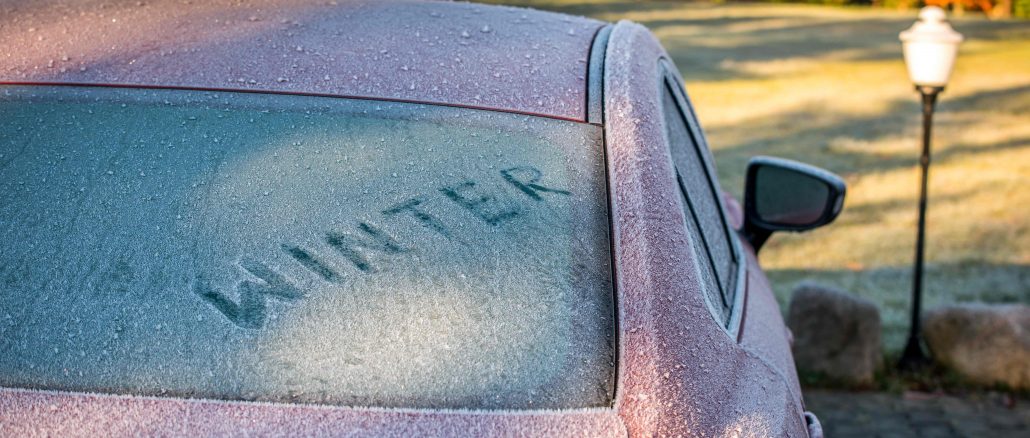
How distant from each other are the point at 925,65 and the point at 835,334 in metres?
1.54

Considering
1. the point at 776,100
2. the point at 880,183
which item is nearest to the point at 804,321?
the point at 880,183

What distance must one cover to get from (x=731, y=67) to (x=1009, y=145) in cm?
825

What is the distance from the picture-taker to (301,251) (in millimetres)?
1682

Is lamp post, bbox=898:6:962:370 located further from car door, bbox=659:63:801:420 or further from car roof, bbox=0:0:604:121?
car roof, bbox=0:0:604:121

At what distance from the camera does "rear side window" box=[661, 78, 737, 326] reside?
6.80ft

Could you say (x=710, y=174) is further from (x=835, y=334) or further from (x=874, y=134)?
(x=874, y=134)

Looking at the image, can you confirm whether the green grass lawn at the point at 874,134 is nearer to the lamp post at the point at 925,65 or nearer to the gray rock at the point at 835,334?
the lamp post at the point at 925,65

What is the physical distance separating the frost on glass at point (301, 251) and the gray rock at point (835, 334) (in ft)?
15.6

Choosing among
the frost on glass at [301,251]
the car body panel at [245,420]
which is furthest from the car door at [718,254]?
the car body panel at [245,420]

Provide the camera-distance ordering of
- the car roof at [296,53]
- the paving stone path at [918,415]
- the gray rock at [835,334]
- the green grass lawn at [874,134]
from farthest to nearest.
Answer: the green grass lawn at [874,134] < the gray rock at [835,334] < the paving stone path at [918,415] < the car roof at [296,53]

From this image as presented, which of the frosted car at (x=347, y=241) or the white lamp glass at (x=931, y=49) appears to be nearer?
the frosted car at (x=347, y=241)

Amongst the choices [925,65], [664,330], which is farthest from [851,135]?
[664,330]

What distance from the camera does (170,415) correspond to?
1.43 meters

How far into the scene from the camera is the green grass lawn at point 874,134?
9.44m
